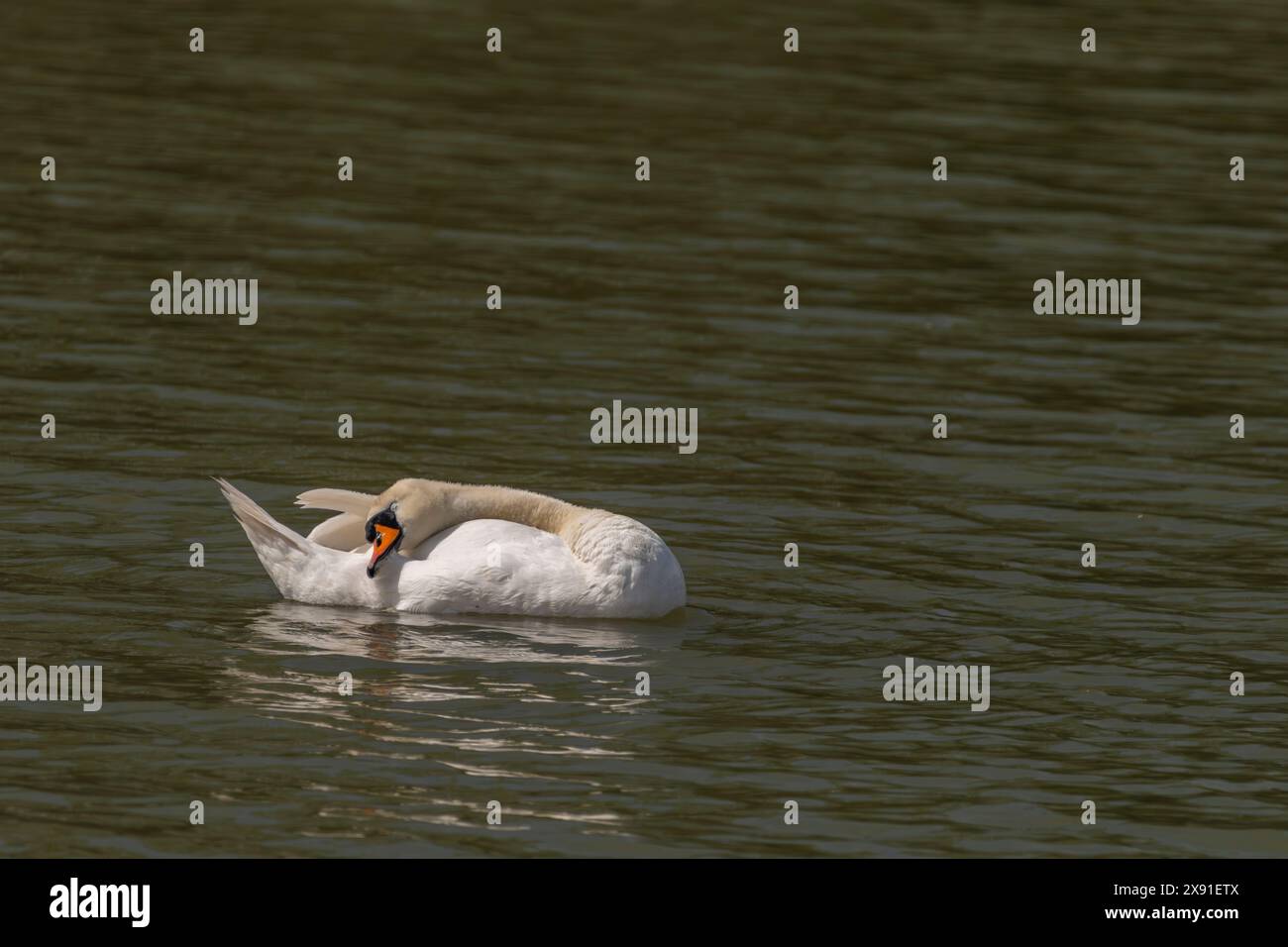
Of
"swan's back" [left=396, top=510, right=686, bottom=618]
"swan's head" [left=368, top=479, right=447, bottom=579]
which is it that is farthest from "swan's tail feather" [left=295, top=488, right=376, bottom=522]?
"swan's back" [left=396, top=510, right=686, bottom=618]

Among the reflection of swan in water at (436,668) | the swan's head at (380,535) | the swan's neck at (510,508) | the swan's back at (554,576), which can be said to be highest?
the swan's neck at (510,508)

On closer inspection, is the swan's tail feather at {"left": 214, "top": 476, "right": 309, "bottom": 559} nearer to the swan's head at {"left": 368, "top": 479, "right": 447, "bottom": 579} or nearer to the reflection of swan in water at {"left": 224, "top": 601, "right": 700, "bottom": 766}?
the reflection of swan in water at {"left": 224, "top": 601, "right": 700, "bottom": 766}

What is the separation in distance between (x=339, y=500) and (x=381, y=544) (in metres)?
0.67

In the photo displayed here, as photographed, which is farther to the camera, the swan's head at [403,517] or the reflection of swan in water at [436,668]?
the swan's head at [403,517]

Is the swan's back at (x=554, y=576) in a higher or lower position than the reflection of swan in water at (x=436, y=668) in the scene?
higher

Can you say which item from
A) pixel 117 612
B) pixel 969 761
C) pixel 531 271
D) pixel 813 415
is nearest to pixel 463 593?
pixel 117 612

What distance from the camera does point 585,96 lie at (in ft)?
101

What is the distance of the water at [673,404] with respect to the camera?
12070 mm

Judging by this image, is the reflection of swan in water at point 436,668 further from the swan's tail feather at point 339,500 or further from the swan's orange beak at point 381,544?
the swan's tail feather at point 339,500

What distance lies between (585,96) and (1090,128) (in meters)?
6.45

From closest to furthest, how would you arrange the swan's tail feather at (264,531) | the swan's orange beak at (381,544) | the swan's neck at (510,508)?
1. the swan's orange beak at (381,544)
2. the swan's tail feather at (264,531)
3. the swan's neck at (510,508)

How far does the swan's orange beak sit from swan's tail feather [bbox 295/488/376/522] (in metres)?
0.48

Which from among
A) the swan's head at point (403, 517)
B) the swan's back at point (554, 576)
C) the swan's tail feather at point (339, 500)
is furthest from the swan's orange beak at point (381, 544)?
the swan's tail feather at point (339, 500)

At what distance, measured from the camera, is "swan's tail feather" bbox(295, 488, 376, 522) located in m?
15.1
